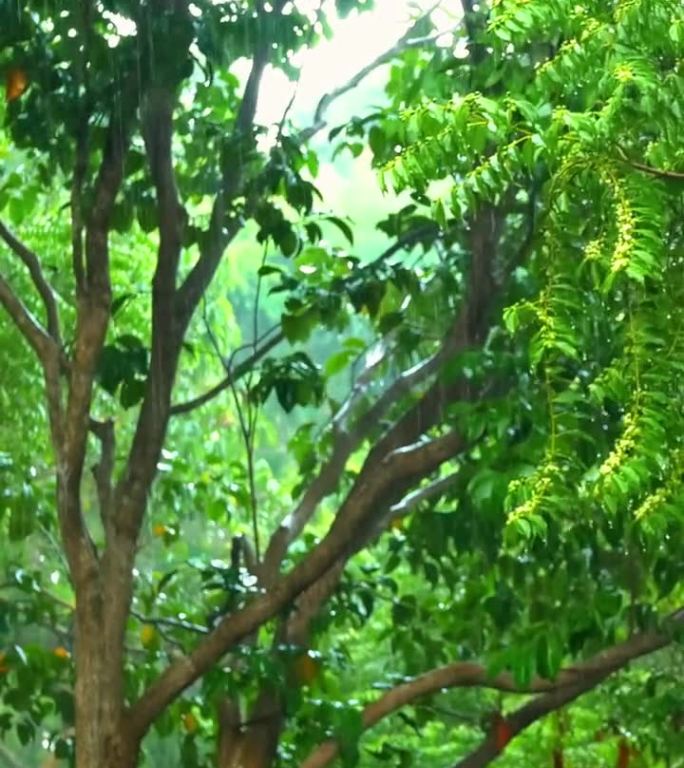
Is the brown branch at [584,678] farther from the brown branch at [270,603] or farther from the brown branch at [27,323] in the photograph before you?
the brown branch at [27,323]

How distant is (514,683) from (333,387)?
1582mm

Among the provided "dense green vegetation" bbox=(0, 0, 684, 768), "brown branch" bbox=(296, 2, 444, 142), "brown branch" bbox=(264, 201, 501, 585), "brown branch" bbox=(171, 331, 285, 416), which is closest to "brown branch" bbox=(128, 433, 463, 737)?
"dense green vegetation" bbox=(0, 0, 684, 768)

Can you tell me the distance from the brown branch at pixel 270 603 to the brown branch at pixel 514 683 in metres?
0.43

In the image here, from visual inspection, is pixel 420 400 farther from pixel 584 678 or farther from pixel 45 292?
pixel 45 292

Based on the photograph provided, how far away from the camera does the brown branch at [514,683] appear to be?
4.23m

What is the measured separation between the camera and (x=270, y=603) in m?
4.13

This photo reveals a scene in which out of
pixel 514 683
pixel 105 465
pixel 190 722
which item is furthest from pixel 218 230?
pixel 190 722

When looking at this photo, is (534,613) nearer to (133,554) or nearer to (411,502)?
(411,502)

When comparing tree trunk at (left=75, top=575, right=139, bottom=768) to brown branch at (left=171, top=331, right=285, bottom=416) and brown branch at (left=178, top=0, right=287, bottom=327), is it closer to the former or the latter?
brown branch at (left=171, top=331, right=285, bottom=416)

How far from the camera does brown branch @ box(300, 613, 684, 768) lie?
4234 mm

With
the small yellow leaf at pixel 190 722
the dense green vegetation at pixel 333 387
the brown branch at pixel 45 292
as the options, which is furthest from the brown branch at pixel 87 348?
the small yellow leaf at pixel 190 722

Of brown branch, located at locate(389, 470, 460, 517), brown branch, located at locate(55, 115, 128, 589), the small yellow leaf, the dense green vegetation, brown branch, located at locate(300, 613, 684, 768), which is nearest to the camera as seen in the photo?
the dense green vegetation

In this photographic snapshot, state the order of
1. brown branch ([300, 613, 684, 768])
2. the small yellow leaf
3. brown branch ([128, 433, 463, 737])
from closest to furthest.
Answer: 1. brown branch ([128, 433, 463, 737])
2. brown branch ([300, 613, 684, 768])
3. the small yellow leaf

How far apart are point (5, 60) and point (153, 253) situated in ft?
5.11
